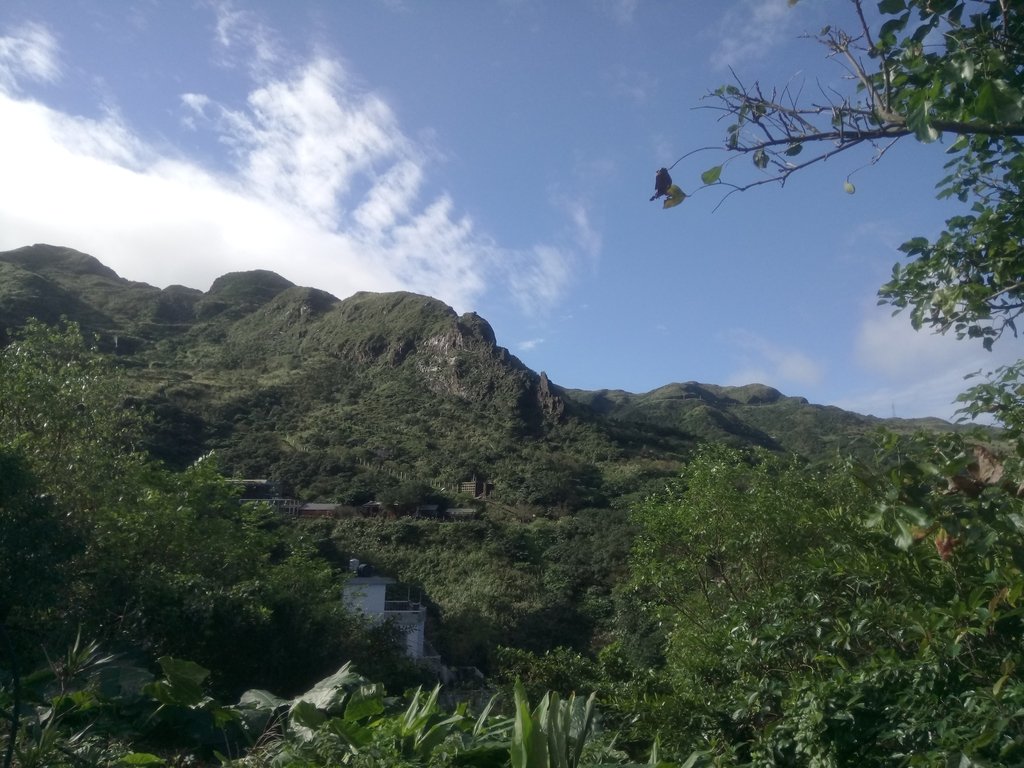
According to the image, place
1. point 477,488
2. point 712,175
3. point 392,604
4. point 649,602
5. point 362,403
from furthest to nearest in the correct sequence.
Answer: point 362,403
point 477,488
point 392,604
point 649,602
point 712,175

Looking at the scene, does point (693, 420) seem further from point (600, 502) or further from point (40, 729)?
point (40, 729)

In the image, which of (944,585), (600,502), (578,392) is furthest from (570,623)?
(578,392)

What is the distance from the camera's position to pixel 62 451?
1078 centimetres

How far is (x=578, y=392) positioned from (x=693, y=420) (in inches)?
849

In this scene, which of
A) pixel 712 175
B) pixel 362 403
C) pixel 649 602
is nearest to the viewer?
pixel 712 175

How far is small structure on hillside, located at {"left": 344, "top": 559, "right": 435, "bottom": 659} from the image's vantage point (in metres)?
16.0

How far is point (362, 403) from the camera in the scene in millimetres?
40594

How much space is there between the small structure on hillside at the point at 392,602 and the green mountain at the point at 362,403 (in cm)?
767

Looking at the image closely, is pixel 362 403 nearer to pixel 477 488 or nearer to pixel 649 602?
pixel 477 488

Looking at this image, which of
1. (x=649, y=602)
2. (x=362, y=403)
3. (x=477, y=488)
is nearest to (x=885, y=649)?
(x=649, y=602)

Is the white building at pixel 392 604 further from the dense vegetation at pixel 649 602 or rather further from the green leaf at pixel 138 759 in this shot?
the green leaf at pixel 138 759

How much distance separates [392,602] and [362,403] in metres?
21.8

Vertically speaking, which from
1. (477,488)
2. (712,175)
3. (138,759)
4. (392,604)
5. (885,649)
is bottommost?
(138,759)

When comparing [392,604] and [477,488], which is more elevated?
[477,488]
